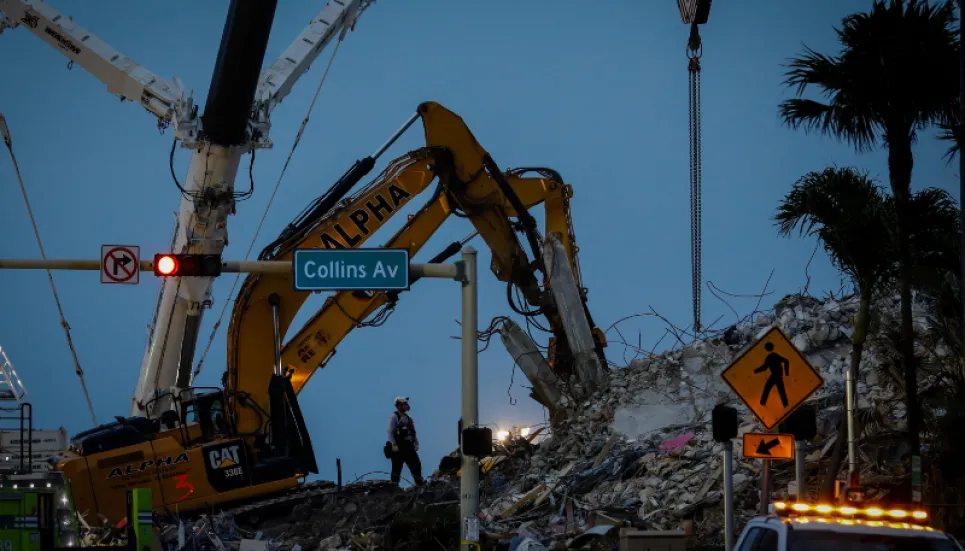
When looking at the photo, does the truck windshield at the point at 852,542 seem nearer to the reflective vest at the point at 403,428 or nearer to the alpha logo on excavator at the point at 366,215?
the alpha logo on excavator at the point at 366,215

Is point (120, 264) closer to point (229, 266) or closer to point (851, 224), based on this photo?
point (229, 266)

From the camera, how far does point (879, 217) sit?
61.3ft

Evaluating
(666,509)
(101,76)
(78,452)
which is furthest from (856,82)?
(101,76)

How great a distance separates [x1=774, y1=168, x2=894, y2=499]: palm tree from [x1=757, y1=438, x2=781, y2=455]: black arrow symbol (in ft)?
13.3

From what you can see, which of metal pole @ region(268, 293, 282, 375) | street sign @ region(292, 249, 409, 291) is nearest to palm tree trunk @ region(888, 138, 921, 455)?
street sign @ region(292, 249, 409, 291)

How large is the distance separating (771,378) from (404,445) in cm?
1322

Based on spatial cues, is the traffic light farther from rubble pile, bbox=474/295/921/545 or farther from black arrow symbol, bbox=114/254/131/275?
rubble pile, bbox=474/295/921/545

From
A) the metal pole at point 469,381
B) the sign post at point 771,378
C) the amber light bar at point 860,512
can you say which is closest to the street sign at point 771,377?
the sign post at point 771,378

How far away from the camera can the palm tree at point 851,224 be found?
1864 centimetres

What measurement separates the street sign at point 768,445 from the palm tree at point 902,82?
3.73m

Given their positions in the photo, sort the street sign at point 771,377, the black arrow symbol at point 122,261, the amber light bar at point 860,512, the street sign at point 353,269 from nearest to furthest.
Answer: the amber light bar at point 860,512, the street sign at point 771,377, the street sign at point 353,269, the black arrow symbol at point 122,261

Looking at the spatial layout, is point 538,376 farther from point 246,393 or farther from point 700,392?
point 246,393

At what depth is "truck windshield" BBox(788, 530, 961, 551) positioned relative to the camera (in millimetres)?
10297

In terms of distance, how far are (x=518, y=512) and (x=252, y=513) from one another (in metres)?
4.70
